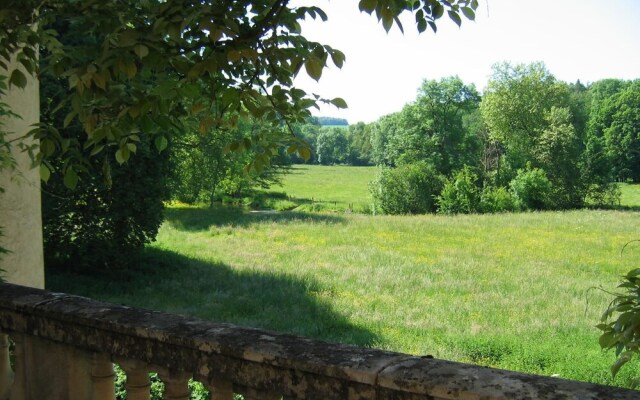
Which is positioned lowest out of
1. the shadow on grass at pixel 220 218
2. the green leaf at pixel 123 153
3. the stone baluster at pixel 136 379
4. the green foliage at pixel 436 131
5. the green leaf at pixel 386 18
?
the shadow on grass at pixel 220 218

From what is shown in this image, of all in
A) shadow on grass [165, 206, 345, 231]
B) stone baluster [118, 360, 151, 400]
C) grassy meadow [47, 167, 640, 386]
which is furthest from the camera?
shadow on grass [165, 206, 345, 231]

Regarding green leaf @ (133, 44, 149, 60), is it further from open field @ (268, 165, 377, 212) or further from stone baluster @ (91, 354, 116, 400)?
open field @ (268, 165, 377, 212)

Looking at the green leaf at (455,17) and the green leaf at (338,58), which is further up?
the green leaf at (455,17)

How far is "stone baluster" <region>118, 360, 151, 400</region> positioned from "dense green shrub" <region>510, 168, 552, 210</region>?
48850 mm

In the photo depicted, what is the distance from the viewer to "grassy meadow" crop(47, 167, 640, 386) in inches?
447

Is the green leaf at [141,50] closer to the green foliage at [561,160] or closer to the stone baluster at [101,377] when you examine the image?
the stone baluster at [101,377]

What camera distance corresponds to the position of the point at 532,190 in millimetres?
48594

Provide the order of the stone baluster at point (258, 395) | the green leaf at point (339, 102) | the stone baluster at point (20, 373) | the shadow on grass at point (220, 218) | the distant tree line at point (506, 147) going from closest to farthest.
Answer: the stone baluster at point (258, 395) → the stone baluster at point (20, 373) → the green leaf at point (339, 102) → the shadow on grass at point (220, 218) → the distant tree line at point (506, 147)

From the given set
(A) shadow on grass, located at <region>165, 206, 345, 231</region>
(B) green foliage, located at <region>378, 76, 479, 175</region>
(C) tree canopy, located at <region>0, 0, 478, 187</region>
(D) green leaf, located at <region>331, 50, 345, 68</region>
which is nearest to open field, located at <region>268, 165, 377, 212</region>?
(B) green foliage, located at <region>378, 76, 479, 175</region>

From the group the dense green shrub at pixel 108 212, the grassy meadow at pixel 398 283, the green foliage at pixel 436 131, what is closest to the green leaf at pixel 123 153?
the grassy meadow at pixel 398 283

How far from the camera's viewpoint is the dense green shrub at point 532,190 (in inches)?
1906

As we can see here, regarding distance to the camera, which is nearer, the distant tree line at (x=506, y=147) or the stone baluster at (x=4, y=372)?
the stone baluster at (x=4, y=372)

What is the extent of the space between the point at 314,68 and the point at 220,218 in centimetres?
2718

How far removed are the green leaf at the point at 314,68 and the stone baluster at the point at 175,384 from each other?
4.76ft
